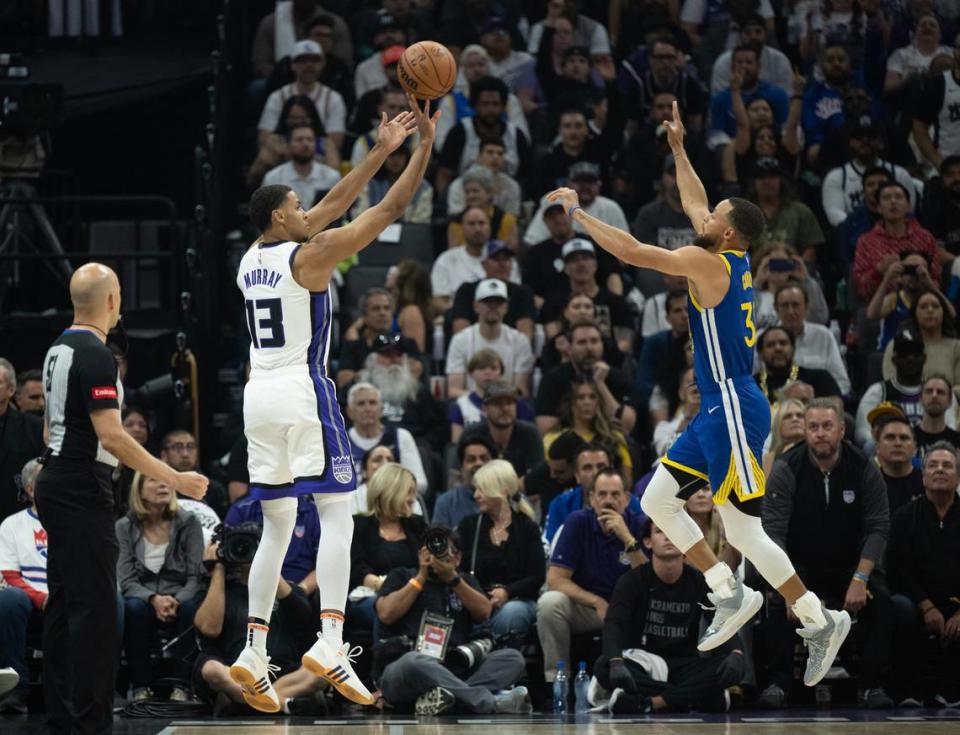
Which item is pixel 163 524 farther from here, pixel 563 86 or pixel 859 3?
pixel 859 3

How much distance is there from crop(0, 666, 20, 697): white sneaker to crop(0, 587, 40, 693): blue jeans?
700mm

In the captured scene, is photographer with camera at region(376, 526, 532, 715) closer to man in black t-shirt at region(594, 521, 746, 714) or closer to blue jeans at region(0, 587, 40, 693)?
man in black t-shirt at region(594, 521, 746, 714)

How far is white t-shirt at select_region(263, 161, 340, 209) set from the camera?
14.9 metres

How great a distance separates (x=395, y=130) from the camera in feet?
28.6

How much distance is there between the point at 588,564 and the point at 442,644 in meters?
1.32

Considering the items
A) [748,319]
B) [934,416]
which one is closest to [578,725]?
[748,319]

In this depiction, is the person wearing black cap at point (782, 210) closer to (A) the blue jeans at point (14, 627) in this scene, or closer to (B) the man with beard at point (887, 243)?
(B) the man with beard at point (887, 243)

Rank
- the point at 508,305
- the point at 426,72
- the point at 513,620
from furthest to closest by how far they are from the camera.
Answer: the point at 508,305 → the point at 513,620 → the point at 426,72

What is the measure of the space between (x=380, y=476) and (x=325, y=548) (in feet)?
9.82

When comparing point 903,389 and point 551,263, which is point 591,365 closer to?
point 551,263

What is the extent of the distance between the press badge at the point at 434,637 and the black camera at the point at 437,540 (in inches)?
19.8

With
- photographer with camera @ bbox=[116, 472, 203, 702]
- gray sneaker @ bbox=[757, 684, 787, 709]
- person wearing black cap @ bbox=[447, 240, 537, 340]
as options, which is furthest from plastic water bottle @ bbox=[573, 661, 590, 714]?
person wearing black cap @ bbox=[447, 240, 537, 340]

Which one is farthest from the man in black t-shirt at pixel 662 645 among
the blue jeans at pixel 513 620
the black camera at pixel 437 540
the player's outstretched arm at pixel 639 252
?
the player's outstretched arm at pixel 639 252

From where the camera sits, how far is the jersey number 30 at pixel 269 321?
850 cm
